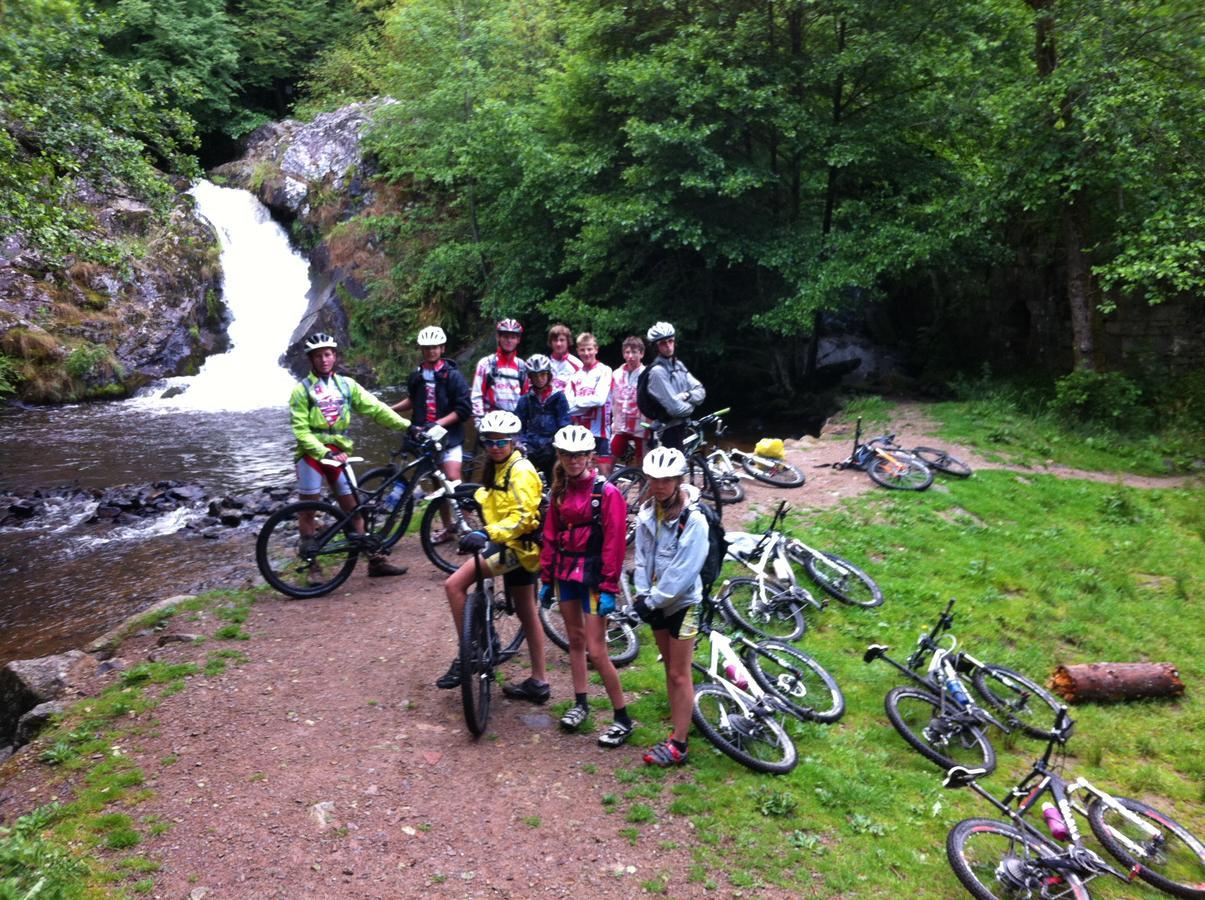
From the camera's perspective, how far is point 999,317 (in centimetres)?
1750

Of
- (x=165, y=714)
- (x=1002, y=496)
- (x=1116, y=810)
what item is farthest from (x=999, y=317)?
(x=165, y=714)

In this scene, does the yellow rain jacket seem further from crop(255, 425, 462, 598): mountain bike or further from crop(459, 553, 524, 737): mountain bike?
crop(255, 425, 462, 598): mountain bike

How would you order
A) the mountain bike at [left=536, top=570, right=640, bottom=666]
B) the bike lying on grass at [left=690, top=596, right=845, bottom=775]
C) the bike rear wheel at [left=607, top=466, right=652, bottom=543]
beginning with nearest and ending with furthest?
the bike lying on grass at [left=690, top=596, right=845, bottom=775] → the mountain bike at [left=536, top=570, right=640, bottom=666] → the bike rear wheel at [left=607, top=466, right=652, bottom=543]

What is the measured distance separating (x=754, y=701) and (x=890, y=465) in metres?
6.56

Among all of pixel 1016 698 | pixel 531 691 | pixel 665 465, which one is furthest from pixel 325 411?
pixel 1016 698

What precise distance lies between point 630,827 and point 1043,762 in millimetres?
2502

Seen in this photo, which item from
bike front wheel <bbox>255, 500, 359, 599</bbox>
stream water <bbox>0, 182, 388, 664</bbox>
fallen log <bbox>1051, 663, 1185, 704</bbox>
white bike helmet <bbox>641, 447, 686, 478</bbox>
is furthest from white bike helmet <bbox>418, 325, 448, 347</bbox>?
fallen log <bbox>1051, 663, 1185, 704</bbox>

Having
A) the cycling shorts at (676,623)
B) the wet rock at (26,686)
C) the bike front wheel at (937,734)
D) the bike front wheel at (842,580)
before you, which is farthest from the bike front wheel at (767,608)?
the wet rock at (26,686)

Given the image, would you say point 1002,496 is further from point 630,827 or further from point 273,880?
point 273,880

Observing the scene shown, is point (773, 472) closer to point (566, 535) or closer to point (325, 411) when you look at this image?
point (325, 411)

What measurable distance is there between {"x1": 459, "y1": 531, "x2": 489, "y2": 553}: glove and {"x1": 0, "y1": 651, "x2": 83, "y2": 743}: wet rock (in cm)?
367

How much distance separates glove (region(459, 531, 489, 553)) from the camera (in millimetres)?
5301

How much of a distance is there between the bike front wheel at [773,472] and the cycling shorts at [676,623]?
6.42 meters

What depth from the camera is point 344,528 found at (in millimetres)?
7980
